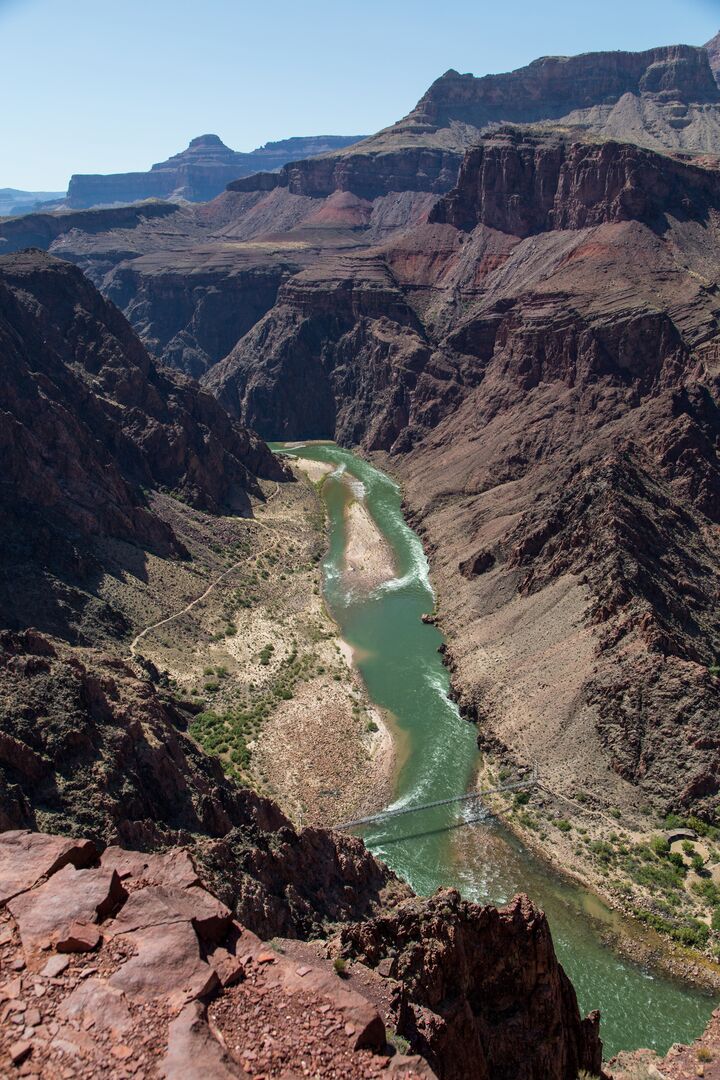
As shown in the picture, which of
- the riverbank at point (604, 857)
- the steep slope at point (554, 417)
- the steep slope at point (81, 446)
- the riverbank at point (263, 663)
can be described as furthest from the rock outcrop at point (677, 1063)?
the steep slope at point (81, 446)

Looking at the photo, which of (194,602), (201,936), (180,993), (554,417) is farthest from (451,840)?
(554,417)

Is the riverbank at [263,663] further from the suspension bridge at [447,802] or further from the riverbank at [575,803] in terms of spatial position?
the riverbank at [575,803]

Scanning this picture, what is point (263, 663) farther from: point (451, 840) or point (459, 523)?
point (459, 523)

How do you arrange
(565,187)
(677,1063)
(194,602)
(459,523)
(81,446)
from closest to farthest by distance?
(677,1063), (194,602), (81,446), (459,523), (565,187)

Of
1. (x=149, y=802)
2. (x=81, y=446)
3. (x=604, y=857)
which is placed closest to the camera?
(x=149, y=802)

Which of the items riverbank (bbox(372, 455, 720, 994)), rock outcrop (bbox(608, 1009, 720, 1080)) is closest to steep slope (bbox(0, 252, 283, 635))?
riverbank (bbox(372, 455, 720, 994))

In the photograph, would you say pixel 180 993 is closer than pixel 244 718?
Yes

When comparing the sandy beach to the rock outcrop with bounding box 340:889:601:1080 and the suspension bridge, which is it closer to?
the suspension bridge
